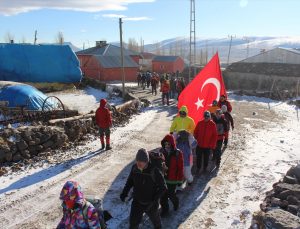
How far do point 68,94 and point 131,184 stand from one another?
21.7 metres

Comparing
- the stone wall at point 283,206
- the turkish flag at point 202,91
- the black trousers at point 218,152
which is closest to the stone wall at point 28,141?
the turkish flag at point 202,91

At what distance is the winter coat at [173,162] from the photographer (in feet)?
21.6

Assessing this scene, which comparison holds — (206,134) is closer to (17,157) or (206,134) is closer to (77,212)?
(77,212)

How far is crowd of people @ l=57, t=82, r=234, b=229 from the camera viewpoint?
421cm

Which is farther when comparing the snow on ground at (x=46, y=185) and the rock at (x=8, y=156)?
the rock at (x=8, y=156)

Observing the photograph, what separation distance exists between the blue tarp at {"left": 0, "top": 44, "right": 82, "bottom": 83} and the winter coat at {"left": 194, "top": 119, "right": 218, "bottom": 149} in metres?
21.4

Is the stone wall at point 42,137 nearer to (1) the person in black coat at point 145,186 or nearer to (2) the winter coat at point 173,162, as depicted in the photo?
(2) the winter coat at point 173,162

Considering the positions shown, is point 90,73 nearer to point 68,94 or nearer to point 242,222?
point 68,94

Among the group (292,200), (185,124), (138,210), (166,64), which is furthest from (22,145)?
(166,64)

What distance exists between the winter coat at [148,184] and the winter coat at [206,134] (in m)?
3.75

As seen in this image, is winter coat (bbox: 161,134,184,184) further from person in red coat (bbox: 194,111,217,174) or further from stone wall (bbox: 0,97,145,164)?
stone wall (bbox: 0,97,145,164)

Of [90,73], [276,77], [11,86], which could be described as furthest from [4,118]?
[276,77]

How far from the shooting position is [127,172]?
9.62m

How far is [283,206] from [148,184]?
298 centimetres
